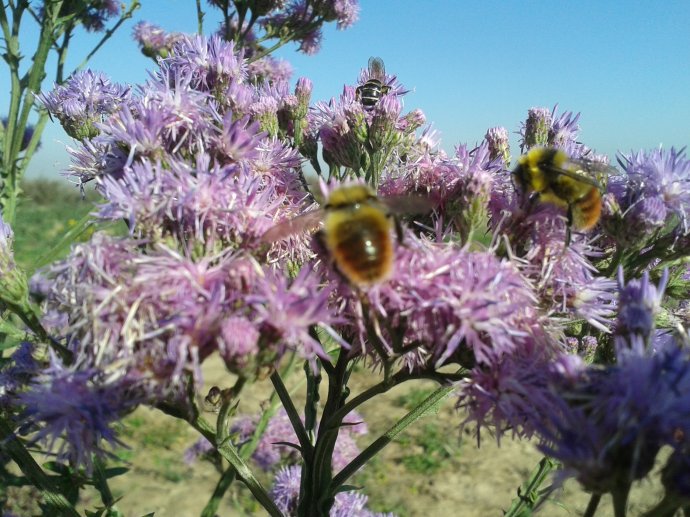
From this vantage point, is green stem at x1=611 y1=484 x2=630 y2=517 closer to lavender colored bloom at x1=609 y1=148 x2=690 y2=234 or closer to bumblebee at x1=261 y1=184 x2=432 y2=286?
bumblebee at x1=261 y1=184 x2=432 y2=286

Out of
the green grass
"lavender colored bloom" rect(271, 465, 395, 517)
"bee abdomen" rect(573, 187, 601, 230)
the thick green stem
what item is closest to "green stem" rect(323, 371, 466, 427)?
"bee abdomen" rect(573, 187, 601, 230)

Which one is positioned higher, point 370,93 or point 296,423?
point 370,93

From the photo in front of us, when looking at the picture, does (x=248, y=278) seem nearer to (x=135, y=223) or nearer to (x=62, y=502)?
(x=135, y=223)

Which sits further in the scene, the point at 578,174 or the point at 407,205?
the point at 578,174

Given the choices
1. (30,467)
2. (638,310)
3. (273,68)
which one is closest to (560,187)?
(638,310)

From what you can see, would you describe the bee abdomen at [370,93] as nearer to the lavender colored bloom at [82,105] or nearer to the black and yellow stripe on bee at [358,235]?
the black and yellow stripe on bee at [358,235]

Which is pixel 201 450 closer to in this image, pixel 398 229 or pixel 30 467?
pixel 30 467

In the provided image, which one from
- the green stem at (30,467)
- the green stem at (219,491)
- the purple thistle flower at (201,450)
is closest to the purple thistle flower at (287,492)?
the green stem at (219,491)
